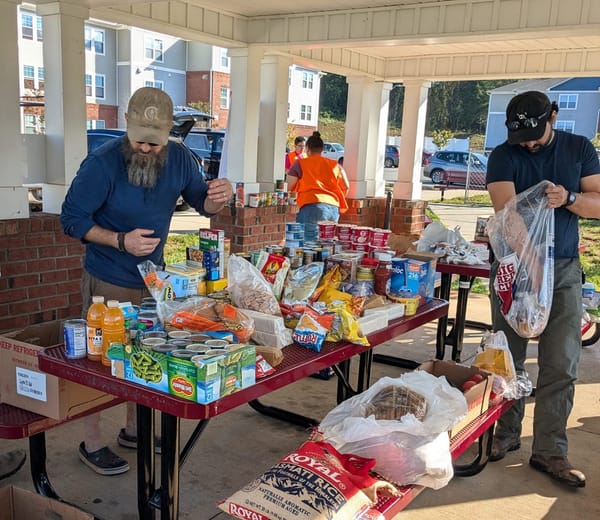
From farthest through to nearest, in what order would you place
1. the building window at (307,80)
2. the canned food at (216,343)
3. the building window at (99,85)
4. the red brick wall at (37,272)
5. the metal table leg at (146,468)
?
1. the building window at (307,80)
2. the building window at (99,85)
3. the red brick wall at (37,272)
4. the metal table leg at (146,468)
5. the canned food at (216,343)

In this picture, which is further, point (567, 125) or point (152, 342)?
point (567, 125)

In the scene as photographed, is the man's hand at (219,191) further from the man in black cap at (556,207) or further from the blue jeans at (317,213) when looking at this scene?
Answer: the blue jeans at (317,213)

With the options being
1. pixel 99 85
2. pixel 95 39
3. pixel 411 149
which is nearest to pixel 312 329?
pixel 411 149

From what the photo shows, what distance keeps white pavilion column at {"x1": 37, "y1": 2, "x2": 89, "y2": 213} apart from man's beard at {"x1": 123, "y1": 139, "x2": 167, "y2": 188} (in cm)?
217

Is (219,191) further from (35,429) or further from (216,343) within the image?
(35,429)

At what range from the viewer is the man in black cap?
293 centimetres

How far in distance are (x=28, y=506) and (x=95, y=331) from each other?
2.42ft

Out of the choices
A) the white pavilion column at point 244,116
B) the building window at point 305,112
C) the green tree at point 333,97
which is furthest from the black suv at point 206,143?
the green tree at point 333,97

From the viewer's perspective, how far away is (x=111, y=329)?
6.82 ft

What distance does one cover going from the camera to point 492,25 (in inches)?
207

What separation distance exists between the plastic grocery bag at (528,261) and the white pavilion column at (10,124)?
329 centimetres

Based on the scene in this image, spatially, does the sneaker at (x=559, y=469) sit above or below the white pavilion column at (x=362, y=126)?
below

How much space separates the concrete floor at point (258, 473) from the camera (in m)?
2.84

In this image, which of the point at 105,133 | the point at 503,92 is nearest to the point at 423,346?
the point at 105,133
